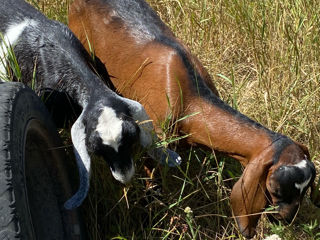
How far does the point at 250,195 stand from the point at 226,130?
45 cm

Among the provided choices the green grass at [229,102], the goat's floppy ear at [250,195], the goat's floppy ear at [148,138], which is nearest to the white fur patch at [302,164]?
the goat's floppy ear at [250,195]

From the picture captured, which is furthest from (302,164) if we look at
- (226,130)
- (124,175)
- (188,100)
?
(124,175)

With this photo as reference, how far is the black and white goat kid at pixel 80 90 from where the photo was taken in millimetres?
3402

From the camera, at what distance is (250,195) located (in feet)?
11.7

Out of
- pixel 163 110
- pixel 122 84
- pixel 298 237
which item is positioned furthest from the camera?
pixel 122 84

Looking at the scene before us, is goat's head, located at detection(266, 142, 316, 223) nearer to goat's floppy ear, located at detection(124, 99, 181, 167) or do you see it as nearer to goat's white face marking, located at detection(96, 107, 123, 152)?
goat's floppy ear, located at detection(124, 99, 181, 167)

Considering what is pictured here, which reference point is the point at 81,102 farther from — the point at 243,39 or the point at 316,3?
the point at 316,3

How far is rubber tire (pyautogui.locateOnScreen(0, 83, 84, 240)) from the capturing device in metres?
3.02

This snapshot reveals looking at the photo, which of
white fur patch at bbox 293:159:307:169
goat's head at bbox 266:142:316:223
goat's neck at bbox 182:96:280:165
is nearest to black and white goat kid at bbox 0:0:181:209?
goat's neck at bbox 182:96:280:165

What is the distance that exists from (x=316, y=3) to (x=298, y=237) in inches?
85.0

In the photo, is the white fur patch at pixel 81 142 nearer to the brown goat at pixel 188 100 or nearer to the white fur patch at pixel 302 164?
the brown goat at pixel 188 100

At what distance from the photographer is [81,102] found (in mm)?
3818

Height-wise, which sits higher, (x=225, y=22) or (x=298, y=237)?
(x=225, y=22)

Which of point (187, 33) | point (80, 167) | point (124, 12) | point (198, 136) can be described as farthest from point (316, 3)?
point (80, 167)
